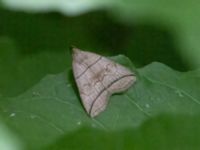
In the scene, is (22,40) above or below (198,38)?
below

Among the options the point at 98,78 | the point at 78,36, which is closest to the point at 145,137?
the point at 98,78

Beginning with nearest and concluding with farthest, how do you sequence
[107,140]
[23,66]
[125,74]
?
[107,140]
[125,74]
[23,66]

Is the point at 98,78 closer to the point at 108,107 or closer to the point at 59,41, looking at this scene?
the point at 108,107

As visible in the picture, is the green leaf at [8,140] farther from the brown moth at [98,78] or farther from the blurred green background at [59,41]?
the blurred green background at [59,41]

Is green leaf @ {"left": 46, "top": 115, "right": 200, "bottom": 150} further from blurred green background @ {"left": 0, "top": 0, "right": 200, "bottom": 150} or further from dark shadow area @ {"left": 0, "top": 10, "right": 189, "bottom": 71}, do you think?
dark shadow area @ {"left": 0, "top": 10, "right": 189, "bottom": 71}

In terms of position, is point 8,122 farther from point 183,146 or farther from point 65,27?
point 65,27

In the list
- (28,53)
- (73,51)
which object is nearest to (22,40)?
(28,53)

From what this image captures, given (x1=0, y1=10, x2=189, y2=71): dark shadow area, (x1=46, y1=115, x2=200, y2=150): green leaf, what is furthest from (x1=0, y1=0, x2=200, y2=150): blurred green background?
(x1=46, y1=115, x2=200, y2=150): green leaf
